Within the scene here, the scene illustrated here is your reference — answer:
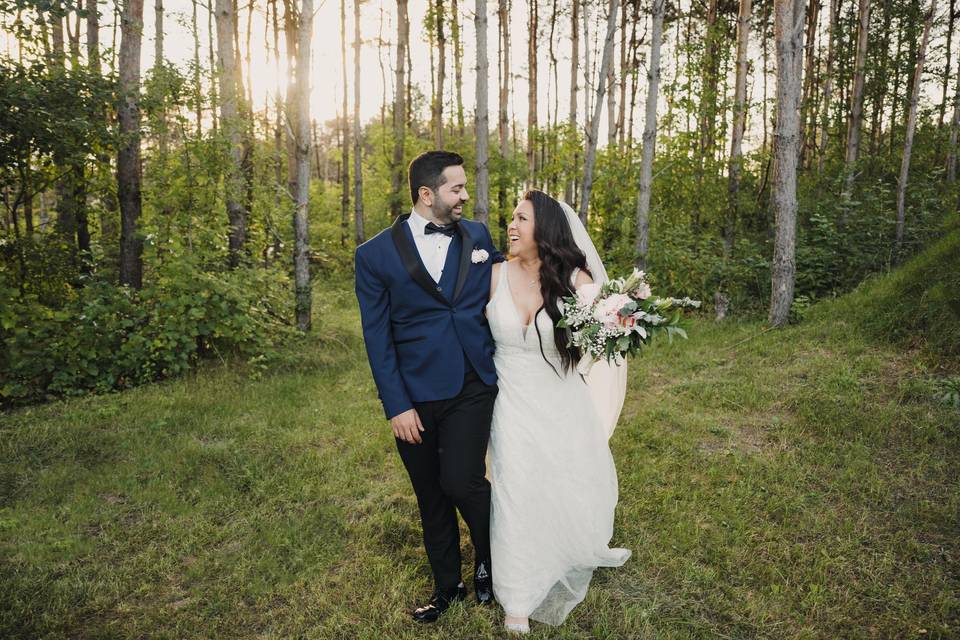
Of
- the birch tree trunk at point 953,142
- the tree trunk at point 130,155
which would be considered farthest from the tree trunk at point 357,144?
the birch tree trunk at point 953,142

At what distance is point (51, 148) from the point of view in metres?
6.44

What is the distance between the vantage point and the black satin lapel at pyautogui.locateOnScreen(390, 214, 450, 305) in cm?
291

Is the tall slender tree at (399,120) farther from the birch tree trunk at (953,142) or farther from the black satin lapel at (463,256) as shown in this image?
the black satin lapel at (463,256)

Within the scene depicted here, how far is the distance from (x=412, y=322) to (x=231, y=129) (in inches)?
257

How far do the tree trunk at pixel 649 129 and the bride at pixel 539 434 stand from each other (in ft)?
22.4

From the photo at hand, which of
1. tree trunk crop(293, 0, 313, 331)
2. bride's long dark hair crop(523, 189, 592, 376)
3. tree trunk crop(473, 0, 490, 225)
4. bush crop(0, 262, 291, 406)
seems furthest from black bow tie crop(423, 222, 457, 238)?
tree trunk crop(293, 0, 313, 331)

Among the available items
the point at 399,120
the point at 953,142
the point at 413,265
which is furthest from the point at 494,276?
the point at 953,142

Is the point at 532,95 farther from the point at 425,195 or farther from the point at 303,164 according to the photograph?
the point at 425,195

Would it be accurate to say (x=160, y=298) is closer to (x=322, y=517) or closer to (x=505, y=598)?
(x=322, y=517)

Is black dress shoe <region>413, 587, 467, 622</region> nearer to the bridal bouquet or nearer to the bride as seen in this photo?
the bride

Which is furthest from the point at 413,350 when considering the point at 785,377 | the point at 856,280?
the point at 856,280

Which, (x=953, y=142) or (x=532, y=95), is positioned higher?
(x=532, y=95)

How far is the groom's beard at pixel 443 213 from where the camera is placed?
3.02m

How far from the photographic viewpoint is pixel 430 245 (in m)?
3.10
